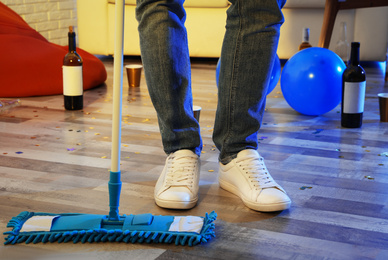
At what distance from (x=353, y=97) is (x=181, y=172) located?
3.01 ft

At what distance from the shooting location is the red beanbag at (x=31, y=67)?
2246mm

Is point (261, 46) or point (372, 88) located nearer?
point (261, 46)

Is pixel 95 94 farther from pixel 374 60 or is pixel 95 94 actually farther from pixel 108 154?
pixel 374 60

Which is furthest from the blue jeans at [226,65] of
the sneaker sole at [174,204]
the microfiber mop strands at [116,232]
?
the microfiber mop strands at [116,232]

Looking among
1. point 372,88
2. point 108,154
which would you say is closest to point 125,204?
point 108,154

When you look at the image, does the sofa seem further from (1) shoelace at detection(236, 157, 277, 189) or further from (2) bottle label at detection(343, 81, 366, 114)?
(1) shoelace at detection(236, 157, 277, 189)

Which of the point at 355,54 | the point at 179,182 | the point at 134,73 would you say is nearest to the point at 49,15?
the point at 134,73

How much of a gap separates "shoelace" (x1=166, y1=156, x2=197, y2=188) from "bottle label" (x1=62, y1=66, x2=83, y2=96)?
991 millimetres

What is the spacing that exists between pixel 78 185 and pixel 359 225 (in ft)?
2.06

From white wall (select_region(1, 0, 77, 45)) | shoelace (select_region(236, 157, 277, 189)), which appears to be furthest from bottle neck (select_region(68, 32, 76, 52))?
white wall (select_region(1, 0, 77, 45))

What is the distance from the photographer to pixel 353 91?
5.96 feet

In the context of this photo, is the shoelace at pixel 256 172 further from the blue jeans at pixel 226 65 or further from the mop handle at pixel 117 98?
the mop handle at pixel 117 98

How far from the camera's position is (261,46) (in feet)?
3.59

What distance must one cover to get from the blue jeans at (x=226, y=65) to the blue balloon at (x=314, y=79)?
794mm
